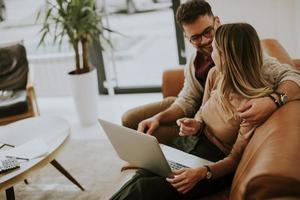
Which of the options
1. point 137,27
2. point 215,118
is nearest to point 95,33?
point 137,27

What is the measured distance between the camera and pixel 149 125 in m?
1.94

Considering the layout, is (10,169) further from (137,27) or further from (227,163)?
(137,27)

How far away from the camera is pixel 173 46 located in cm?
437

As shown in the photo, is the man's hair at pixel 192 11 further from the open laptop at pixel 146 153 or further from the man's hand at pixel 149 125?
the open laptop at pixel 146 153

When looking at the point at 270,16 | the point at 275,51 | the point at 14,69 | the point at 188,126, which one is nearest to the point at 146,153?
the point at 188,126

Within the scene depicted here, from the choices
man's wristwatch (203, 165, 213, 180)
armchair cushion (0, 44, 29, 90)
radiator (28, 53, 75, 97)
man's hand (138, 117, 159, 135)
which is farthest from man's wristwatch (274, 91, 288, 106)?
radiator (28, 53, 75, 97)

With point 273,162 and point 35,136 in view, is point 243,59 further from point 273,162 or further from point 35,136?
point 35,136

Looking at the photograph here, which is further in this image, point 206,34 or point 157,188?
point 206,34

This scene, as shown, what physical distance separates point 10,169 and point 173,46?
9.14 feet

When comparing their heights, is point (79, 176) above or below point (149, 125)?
below

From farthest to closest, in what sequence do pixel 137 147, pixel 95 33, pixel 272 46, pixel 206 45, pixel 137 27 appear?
pixel 137 27 → pixel 95 33 → pixel 272 46 → pixel 206 45 → pixel 137 147

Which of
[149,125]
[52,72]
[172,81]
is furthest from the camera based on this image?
[52,72]

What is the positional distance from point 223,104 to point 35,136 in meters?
1.31

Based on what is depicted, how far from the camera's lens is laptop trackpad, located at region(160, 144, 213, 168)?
5.28ft
